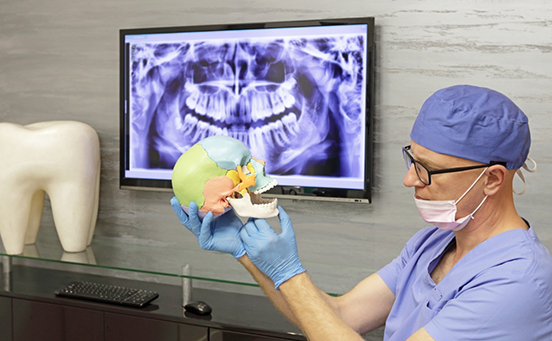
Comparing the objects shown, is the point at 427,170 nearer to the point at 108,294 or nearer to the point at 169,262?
the point at 169,262

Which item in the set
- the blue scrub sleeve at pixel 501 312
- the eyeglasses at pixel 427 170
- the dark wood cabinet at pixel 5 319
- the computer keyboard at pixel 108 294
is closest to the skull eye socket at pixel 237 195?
the eyeglasses at pixel 427 170

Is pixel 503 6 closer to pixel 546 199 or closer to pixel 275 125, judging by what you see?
pixel 546 199

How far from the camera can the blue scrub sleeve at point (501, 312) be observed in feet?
3.48

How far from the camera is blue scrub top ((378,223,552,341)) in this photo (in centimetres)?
106

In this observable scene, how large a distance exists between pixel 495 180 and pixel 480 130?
0.13 metres

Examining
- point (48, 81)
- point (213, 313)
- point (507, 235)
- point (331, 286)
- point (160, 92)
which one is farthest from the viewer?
point (48, 81)

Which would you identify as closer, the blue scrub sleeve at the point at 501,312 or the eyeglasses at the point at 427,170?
the blue scrub sleeve at the point at 501,312

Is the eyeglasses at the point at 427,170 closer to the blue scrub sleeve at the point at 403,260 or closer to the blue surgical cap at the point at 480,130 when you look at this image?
the blue surgical cap at the point at 480,130

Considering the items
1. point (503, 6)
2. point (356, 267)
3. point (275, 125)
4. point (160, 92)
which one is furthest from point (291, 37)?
point (356, 267)

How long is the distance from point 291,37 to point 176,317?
1.34 m

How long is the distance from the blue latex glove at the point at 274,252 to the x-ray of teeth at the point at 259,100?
97 centimetres

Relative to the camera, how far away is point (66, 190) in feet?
7.88

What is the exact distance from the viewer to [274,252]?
1.35 meters

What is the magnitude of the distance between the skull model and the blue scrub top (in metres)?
0.51
